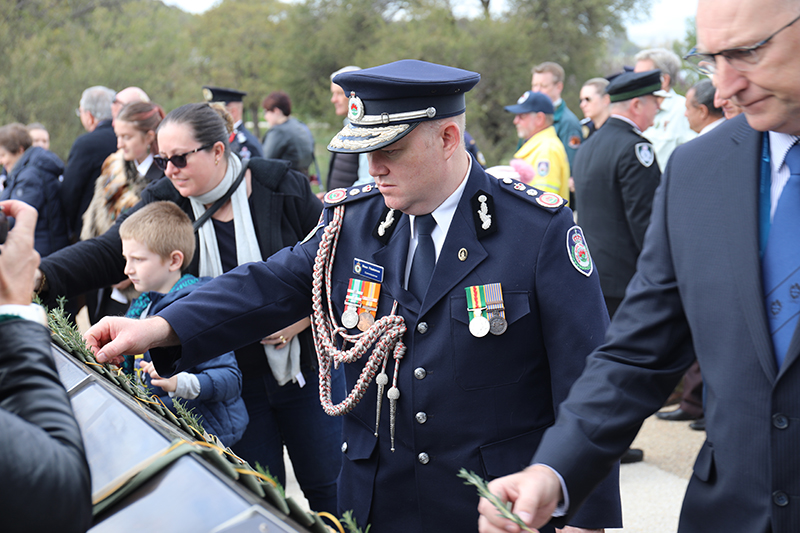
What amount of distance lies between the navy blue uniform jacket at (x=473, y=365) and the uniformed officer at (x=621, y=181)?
2.81 metres

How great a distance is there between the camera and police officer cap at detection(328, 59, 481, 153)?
200cm

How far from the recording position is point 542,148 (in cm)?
589

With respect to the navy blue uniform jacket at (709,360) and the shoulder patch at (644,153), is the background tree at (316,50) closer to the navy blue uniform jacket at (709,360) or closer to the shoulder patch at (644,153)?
the shoulder patch at (644,153)

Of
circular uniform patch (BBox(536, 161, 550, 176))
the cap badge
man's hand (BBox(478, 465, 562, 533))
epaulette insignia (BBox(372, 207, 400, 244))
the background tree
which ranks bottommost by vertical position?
the background tree

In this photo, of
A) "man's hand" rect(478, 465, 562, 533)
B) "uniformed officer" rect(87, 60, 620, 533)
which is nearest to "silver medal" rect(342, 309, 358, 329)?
"uniformed officer" rect(87, 60, 620, 533)

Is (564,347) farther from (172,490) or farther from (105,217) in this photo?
(105,217)

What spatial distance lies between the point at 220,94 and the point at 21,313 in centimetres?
650

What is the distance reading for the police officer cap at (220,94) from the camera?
6895mm

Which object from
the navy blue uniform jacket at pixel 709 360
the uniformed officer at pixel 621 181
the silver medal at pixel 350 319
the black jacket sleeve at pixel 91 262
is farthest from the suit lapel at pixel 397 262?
the uniformed officer at pixel 621 181

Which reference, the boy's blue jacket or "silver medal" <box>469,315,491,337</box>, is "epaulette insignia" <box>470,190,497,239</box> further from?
the boy's blue jacket

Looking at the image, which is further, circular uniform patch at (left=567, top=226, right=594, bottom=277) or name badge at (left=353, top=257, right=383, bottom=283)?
name badge at (left=353, top=257, right=383, bottom=283)

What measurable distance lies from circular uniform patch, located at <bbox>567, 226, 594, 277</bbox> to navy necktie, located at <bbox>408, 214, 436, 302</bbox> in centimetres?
38

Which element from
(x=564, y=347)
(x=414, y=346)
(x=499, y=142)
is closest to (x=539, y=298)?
(x=564, y=347)

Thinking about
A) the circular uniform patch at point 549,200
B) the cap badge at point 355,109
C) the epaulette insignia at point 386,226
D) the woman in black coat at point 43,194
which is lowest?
the woman in black coat at point 43,194
